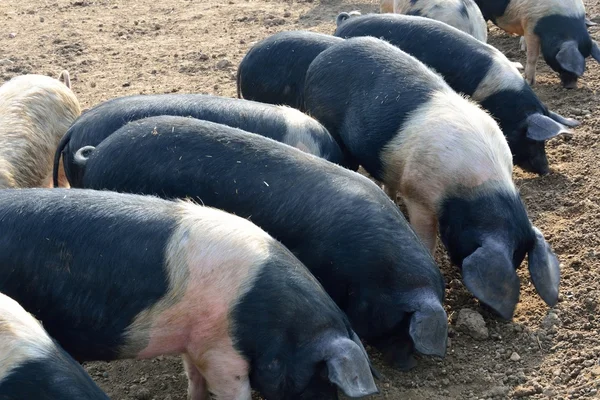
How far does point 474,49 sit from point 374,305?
2855mm

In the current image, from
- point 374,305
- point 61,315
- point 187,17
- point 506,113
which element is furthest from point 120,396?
point 187,17

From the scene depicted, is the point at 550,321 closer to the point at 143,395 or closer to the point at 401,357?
the point at 401,357

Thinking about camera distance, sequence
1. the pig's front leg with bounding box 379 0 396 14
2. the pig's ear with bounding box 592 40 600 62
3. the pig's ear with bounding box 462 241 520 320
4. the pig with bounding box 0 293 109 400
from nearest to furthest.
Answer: the pig with bounding box 0 293 109 400, the pig's ear with bounding box 462 241 520 320, the pig's ear with bounding box 592 40 600 62, the pig's front leg with bounding box 379 0 396 14

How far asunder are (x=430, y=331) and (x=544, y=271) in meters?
0.95

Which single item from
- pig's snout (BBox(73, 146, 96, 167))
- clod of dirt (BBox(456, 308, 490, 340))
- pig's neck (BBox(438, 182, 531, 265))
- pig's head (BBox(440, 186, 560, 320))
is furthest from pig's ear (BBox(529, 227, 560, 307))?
pig's snout (BBox(73, 146, 96, 167))

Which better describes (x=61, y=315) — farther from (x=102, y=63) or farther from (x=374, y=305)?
(x=102, y=63)

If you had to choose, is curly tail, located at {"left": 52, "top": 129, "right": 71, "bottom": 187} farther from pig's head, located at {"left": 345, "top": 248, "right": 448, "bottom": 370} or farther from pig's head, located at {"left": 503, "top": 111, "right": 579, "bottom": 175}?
pig's head, located at {"left": 503, "top": 111, "right": 579, "bottom": 175}

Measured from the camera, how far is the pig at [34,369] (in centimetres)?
332

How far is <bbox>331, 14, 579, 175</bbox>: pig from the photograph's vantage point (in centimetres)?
633

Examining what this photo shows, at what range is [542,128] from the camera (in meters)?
6.16

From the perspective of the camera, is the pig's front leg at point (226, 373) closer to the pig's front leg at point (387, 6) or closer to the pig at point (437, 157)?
the pig at point (437, 157)

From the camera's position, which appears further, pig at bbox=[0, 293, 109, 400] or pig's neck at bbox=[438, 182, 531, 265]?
pig's neck at bbox=[438, 182, 531, 265]

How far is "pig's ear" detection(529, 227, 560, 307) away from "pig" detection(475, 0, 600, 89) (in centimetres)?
313

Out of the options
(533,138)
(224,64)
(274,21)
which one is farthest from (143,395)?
(274,21)
